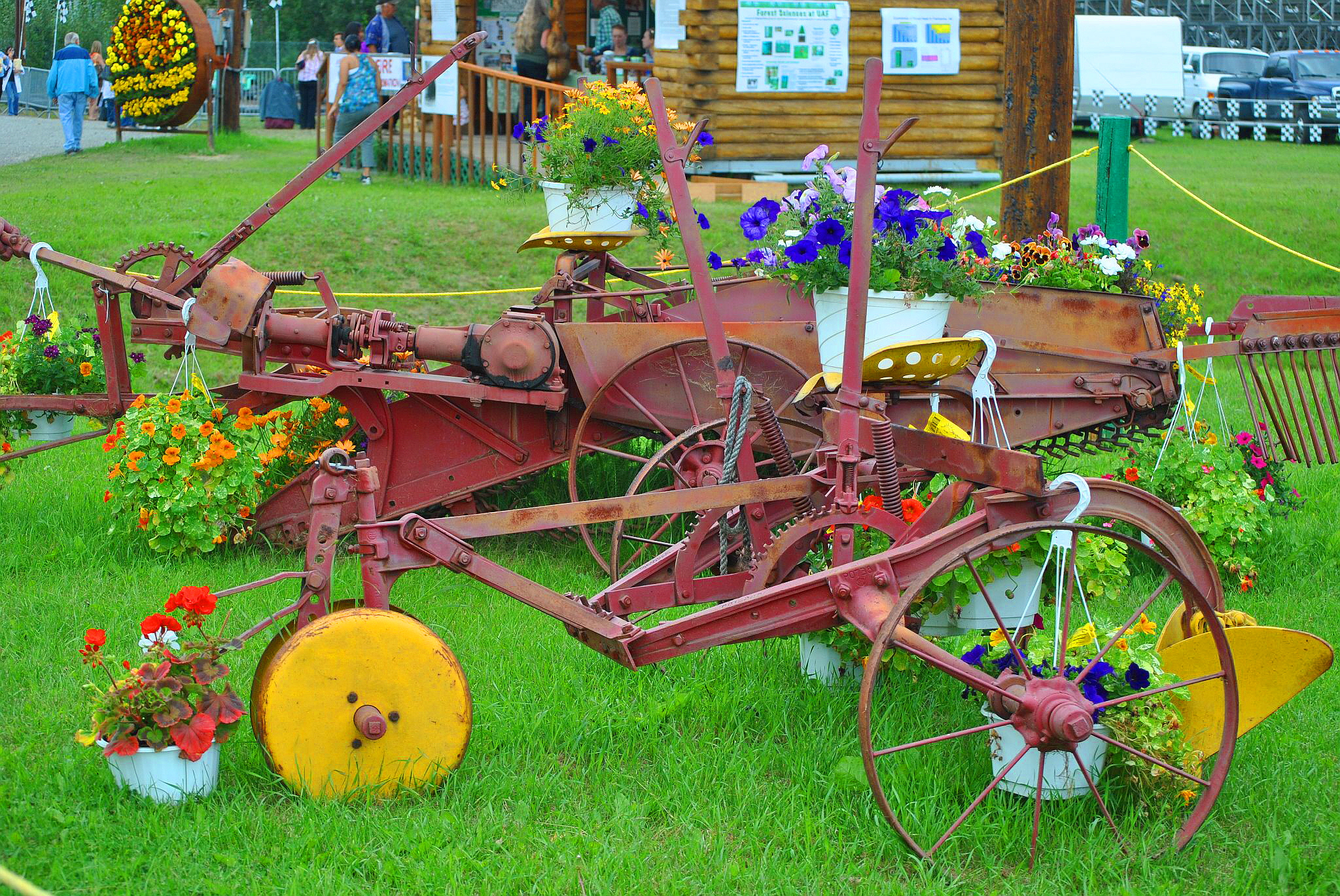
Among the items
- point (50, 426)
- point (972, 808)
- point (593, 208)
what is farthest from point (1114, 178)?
point (50, 426)

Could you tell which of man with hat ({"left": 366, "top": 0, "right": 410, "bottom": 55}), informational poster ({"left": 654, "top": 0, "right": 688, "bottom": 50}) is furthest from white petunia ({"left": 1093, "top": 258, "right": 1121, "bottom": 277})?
man with hat ({"left": 366, "top": 0, "right": 410, "bottom": 55})

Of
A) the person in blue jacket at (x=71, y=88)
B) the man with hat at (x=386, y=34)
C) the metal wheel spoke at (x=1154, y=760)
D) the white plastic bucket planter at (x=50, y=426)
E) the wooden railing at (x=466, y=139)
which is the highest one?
the man with hat at (x=386, y=34)

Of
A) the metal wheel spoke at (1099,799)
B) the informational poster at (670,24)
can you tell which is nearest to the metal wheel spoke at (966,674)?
the metal wheel spoke at (1099,799)

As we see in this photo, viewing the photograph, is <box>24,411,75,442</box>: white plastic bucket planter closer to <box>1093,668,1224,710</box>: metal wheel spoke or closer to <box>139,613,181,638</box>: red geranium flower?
<box>139,613,181,638</box>: red geranium flower

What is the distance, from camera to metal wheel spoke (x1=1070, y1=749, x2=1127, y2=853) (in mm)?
3062

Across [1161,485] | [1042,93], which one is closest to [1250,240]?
[1042,93]

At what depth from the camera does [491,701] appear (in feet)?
12.8

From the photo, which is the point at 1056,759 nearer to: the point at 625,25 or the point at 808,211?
the point at 808,211

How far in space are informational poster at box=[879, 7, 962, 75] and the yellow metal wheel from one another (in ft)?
42.5

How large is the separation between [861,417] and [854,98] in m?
11.9

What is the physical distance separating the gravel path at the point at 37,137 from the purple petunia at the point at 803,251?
48.6 ft

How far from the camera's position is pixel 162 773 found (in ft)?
10.5

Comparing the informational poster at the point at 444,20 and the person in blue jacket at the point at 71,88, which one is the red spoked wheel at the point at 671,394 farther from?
the person in blue jacket at the point at 71,88

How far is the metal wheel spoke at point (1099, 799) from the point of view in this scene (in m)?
3.06
